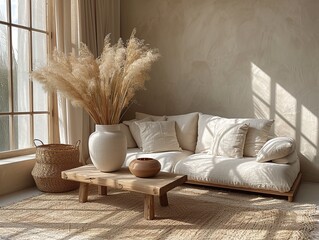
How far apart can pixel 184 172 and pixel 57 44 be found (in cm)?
209

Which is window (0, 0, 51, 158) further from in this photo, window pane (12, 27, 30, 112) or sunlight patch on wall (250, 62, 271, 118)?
sunlight patch on wall (250, 62, 271, 118)

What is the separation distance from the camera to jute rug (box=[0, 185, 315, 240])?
93.5 inches

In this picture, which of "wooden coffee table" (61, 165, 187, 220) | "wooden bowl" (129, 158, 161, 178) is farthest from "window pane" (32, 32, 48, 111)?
"wooden bowl" (129, 158, 161, 178)

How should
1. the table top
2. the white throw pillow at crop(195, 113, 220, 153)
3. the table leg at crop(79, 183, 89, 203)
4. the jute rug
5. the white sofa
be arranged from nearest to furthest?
the jute rug < the table top < the table leg at crop(79, 183, 89, 203) < the white sofa < the white throw pillow at crop(195, 113, 220, 153)

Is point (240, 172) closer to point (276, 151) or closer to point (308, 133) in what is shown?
point (276, 151)

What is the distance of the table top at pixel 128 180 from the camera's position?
2.54m

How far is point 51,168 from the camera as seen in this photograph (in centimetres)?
342

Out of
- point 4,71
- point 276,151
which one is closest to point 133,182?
point 276,151

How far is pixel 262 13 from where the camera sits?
4.05 meters

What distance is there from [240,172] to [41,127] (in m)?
2.38

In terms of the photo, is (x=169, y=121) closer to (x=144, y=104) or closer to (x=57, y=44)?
(x=144, y=104)

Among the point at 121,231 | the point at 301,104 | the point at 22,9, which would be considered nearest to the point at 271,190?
the point at 301,104

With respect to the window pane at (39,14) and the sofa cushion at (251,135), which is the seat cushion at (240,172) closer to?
the sofa cushion at (251,135)

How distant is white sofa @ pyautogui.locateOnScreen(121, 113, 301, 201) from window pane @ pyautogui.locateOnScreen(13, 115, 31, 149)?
45.9 inches
